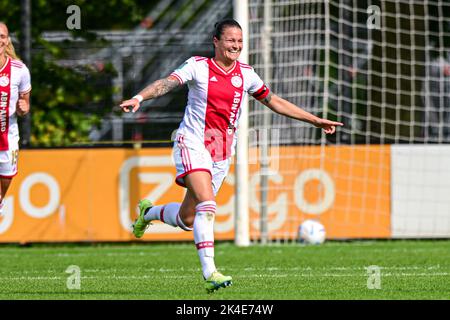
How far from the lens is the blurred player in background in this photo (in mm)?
10484

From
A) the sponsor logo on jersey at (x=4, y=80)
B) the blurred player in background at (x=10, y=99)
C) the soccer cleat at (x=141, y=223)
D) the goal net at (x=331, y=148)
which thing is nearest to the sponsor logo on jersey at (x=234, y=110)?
the soccer cleat at (x=141, y=223)

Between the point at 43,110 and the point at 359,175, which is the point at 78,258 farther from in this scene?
the point at 43,110

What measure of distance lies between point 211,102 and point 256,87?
46 centimetres

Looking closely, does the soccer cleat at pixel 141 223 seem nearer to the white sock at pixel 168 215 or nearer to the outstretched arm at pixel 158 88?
the white sock at pixel 168 215

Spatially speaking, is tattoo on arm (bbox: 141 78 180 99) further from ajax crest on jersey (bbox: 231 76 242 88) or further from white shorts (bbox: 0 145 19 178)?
white shorts (bbox: 0 145 19 178)

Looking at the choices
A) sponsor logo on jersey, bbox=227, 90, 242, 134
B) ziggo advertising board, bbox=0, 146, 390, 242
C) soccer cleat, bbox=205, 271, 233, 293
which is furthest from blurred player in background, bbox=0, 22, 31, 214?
ziggo advertising board, bbox=0, 146, 390, 242

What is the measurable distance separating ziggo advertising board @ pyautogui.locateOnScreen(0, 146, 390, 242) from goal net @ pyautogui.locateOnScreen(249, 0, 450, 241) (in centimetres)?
2

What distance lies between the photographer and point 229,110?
29.3ft

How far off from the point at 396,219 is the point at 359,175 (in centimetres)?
75

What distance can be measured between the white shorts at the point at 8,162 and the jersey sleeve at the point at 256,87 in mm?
2716

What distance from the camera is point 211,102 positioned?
29.1ft

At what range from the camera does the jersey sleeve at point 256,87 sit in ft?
29.8

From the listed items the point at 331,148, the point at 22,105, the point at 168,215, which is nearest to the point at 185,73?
the point at 168,215
